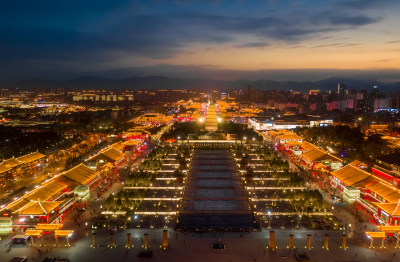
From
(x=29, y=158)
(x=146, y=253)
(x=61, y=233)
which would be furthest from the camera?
(x=29, y=158)

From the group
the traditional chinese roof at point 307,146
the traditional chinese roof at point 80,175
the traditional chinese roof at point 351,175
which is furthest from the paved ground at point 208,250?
the traditional chinese roof at point 307,146

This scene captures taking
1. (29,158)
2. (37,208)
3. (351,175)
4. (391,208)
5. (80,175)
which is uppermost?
(351,175)

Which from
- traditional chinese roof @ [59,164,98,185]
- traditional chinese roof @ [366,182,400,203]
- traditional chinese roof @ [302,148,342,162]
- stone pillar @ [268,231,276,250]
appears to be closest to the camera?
stone pillar @ [268,231,276,250]

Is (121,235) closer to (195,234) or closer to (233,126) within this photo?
(195,234)

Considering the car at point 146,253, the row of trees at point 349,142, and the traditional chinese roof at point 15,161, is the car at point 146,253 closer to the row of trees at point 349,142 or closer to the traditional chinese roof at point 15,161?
the traditional chinese roof at point 15,161

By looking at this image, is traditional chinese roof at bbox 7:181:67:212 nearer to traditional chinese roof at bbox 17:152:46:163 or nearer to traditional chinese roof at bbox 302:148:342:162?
traditional chinese roof at bbox 17:152:46:163

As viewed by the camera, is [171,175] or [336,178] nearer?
[336,178]

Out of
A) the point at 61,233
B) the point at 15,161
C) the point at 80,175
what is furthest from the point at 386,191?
the point at 15,161

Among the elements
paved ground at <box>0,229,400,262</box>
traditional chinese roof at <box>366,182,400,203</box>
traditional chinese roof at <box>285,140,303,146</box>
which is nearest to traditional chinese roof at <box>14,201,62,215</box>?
paved ground at <box>0,229,400,262</box>

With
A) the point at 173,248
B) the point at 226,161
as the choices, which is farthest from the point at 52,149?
the point at 173,248

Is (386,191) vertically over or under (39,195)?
over

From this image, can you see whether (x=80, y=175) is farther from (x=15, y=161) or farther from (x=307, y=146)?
(x=307, y=146)
